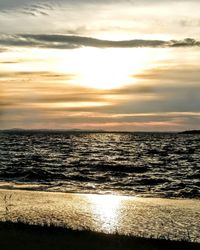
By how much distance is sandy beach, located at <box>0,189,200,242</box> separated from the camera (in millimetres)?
16745

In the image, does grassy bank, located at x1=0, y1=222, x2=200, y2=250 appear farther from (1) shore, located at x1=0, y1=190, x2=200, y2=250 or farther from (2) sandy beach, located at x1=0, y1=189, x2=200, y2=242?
(2) sandy beach, located at x1=0, y1=189, x2=200, y2=242

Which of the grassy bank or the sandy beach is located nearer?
the grassy bank

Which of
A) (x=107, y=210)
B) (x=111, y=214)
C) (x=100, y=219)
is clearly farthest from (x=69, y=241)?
(x=107, y=210)

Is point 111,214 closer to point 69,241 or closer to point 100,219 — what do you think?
point 100,219

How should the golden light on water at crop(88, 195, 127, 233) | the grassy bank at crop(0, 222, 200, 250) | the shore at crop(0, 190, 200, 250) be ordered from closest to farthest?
the grassy bank at crop(0, 222, 200, 250), the shore at crop(0, 190, 200, 250), the golden light on water at crop(88, 195, 127, 233)

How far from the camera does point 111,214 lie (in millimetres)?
20031

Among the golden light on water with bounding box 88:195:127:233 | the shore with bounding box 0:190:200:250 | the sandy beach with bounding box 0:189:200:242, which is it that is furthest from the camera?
the golden light on water with bounding box 88:195:127:233

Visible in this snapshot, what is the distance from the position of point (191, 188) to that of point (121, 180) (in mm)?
7491

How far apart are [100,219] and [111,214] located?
1.24 m

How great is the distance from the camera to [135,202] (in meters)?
24.3

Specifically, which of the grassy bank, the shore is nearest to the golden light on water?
the shore

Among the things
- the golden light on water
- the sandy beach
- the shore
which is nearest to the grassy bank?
the shore

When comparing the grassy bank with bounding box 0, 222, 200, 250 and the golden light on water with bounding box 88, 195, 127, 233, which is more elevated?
the grassy bank with bounding box 0, 222, 200, 250

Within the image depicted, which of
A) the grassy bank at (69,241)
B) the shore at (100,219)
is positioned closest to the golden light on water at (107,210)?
the shore at (100,219)
